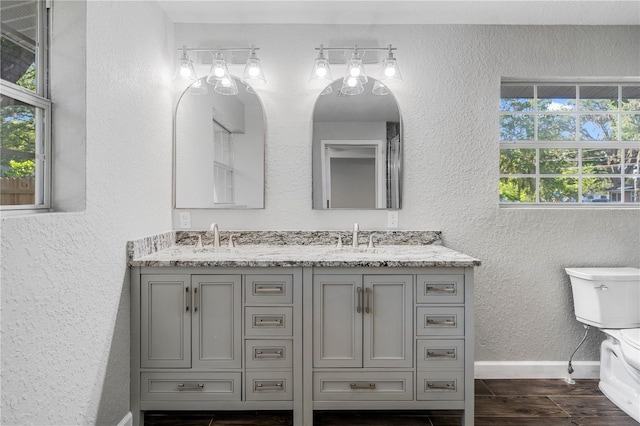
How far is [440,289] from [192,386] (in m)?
1.33

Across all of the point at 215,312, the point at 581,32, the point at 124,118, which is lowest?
the point at 215,312

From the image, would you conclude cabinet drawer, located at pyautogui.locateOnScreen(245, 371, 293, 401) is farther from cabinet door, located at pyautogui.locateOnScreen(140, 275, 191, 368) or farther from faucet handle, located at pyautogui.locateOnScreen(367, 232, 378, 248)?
faucet handle, located at pyautogui.locateOnScreen(367, 232, 378, 248)

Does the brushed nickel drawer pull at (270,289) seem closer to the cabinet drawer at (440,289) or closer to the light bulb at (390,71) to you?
the cabinet drawer at (440,289)

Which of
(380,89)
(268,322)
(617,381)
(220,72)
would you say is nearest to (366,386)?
(268,322)

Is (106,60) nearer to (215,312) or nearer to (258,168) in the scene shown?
(258,168)

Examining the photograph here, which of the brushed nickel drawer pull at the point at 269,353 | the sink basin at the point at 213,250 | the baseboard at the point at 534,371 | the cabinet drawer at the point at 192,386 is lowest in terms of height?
the baseboard at the point at 534,371

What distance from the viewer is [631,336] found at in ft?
6.95

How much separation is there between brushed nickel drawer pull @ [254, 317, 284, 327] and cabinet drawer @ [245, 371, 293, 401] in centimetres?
24

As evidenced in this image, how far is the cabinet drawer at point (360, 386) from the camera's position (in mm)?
1993

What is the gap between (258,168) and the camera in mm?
2605

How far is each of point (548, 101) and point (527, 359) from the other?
1.75 metres

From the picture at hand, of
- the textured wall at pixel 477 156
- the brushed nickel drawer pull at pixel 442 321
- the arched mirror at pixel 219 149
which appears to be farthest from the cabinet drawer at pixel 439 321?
the arched mirror at pixel 219 149

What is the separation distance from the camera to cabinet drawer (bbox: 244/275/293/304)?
200 centimetres

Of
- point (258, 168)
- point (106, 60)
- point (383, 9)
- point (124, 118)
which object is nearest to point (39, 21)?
point (106, 60)
